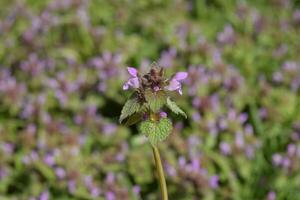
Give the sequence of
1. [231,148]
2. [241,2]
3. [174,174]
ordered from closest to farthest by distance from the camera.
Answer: [174,174], [231,148], [241,2]

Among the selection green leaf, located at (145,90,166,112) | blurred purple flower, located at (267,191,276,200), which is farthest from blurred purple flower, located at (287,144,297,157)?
green leaf, located at (145,90,166,112)

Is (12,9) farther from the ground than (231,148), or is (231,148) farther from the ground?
(12,9)

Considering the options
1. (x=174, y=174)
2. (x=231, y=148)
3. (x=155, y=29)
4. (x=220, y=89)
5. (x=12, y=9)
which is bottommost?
(x=174, y=174)

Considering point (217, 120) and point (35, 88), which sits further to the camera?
point (35, 88)

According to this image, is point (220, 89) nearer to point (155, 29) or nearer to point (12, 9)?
point (155, 29)

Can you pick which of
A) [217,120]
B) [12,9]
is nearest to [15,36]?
[12,9]

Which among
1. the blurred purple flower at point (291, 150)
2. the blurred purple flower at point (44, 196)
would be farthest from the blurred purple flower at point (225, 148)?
the blurred purple flower at point (44, 196)

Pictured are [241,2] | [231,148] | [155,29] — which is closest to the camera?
[231,148]

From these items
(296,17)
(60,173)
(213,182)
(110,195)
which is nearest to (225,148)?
(213,182)
